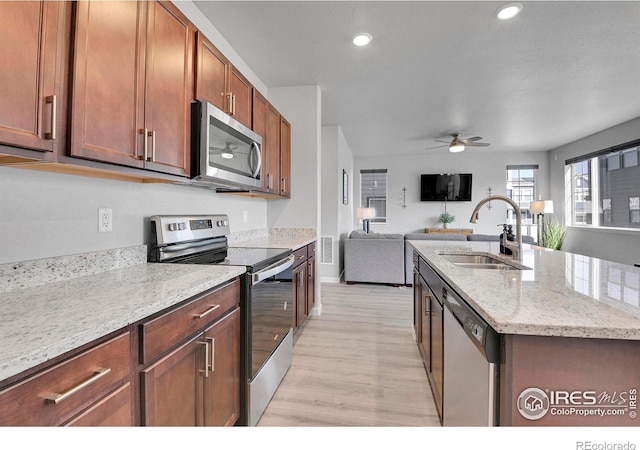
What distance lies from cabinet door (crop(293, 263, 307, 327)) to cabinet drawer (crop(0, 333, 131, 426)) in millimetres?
1708

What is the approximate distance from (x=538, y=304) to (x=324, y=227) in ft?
13.4

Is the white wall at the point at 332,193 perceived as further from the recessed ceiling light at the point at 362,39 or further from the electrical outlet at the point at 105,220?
the electrical outlet at the point at 105,220

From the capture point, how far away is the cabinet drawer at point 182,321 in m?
0.92

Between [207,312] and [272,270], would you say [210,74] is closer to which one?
[272,270]

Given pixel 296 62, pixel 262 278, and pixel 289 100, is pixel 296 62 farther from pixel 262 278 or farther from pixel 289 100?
pixel 262 278

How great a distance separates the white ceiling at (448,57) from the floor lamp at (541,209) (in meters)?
1.73

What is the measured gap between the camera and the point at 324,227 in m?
4.91

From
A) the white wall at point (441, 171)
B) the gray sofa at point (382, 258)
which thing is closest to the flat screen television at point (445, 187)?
the white wall at point (441, 171)

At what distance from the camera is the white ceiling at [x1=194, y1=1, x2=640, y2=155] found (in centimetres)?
216

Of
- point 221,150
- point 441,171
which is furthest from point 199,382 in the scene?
point 441,171

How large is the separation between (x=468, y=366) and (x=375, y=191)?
22.7ft
